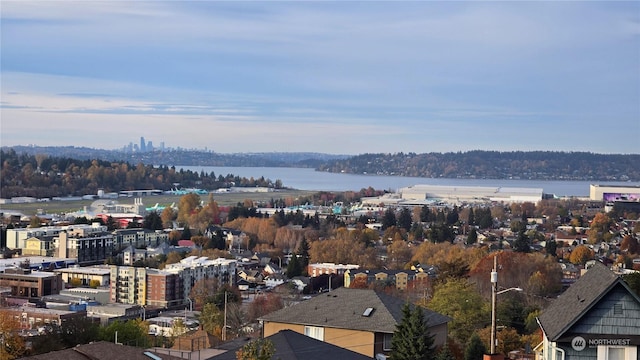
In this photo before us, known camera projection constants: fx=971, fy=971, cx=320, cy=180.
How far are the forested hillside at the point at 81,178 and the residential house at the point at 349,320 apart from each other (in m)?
79.6

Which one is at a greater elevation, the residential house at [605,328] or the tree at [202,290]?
the residential house at [605,328]

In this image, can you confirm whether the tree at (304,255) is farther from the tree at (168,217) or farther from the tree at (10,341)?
the tree at (10,341)

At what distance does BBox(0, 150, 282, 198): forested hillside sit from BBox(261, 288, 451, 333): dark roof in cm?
7952

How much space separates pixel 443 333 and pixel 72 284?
23.1 meters

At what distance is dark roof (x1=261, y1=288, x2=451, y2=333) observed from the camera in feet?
43.7

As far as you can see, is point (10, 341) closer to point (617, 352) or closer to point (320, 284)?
point (617, 352)

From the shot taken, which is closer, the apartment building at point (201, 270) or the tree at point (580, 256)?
the apartment building at point (201, 270)

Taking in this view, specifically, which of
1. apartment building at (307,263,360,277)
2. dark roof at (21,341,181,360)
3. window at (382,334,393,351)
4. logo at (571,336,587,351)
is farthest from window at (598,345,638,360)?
apartment building at (307,263,360,277)

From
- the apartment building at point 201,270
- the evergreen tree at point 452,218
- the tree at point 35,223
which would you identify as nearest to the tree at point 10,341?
the apartment building at point 201,270

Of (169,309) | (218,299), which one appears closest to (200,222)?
(169,309)

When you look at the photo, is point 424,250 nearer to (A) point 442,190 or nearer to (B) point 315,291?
(B) point 315,291

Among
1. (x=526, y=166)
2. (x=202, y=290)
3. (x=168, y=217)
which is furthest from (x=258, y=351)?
(x=526, y=166)

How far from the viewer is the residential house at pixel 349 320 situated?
43.3 ft

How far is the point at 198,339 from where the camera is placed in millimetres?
18016
